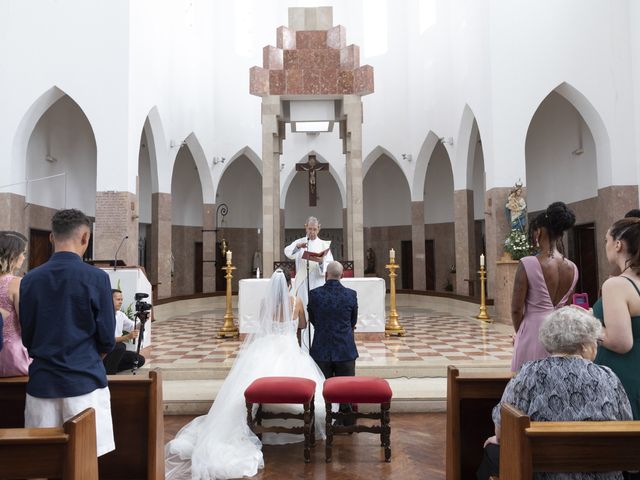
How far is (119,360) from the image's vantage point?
602cm

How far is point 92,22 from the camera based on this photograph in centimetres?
1142

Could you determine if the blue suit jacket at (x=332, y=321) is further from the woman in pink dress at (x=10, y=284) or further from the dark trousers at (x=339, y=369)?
the woman in pink dress at (x=10, y=284)

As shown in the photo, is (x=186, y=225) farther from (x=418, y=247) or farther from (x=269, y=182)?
(x=269, y=182)

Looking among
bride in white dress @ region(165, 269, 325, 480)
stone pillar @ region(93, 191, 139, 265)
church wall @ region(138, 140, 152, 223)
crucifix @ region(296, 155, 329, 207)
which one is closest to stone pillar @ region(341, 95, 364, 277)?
crucifix @ region(296, 155, 329, 207)

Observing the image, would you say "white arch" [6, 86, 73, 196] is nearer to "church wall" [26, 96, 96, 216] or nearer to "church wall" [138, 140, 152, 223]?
"church wall" [26, 96, 96, 216]

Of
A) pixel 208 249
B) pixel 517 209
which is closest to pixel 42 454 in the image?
pixel 517 209

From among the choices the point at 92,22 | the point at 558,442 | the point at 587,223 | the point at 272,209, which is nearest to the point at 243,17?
the point at 92,22

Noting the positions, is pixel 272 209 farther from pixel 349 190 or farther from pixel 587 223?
pixel 587 223

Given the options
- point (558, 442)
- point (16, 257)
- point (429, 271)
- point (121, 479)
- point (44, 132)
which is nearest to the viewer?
point (558, 442)

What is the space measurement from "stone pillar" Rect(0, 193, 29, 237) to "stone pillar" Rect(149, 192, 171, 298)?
3709 mm

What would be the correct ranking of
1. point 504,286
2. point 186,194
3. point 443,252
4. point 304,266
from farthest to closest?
point 186,194, point 443,252, point 504,286, point 304,266

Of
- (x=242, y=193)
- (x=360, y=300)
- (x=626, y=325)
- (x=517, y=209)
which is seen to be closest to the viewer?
(x=626, y=325)

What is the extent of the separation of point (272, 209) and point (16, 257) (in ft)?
25.5

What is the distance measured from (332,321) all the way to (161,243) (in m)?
10.9
